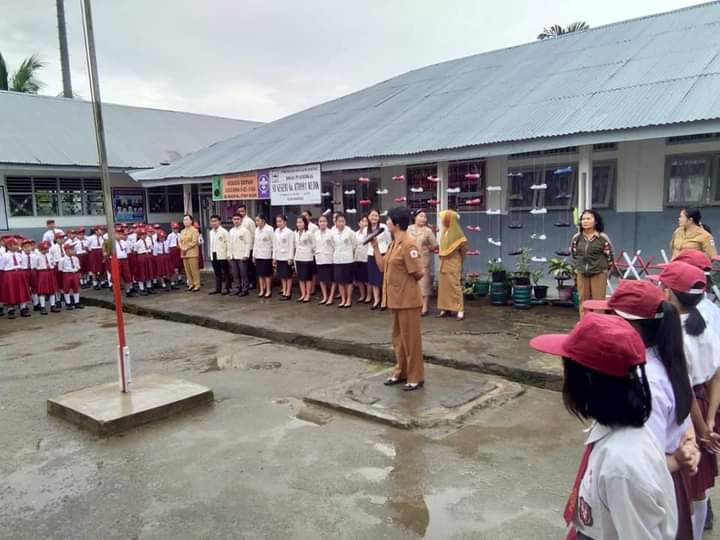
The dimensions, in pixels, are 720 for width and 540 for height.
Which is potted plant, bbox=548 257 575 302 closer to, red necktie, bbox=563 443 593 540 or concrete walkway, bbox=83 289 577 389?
concrete walkway, bbox=83 289 577 389

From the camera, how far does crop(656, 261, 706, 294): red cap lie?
8.91ft

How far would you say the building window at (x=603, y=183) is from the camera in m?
9.72

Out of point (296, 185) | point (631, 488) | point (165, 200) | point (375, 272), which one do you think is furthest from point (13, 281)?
point (631, 488)

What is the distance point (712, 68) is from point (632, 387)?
8530 millimetres

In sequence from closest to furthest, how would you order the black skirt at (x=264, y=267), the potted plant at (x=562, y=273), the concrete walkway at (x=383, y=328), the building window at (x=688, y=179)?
the concrete walkway at (x=383, y=328), the building window at (x=688, y=179), the potted plant at (x=562, y=273), the black skirt at (x=264, y=267)

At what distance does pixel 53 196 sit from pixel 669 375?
1856cm

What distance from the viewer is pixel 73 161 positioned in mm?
16750

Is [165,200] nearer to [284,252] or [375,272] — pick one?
[284,252]

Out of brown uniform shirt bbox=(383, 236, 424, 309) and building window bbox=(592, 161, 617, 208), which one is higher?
building window bbox=(592, 161, 617, 208)

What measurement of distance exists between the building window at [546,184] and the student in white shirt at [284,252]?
436 centimetres

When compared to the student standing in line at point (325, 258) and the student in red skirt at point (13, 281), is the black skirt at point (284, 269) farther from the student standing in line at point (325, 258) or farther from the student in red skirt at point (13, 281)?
the student in red skirt at point (13, 281)

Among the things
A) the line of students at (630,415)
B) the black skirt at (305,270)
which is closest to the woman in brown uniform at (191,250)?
the black skirt at (305,270)

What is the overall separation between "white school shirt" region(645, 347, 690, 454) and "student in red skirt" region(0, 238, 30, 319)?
11.5 metres

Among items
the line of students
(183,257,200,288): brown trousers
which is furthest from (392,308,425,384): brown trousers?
(183,257,200,288): brown trousers
